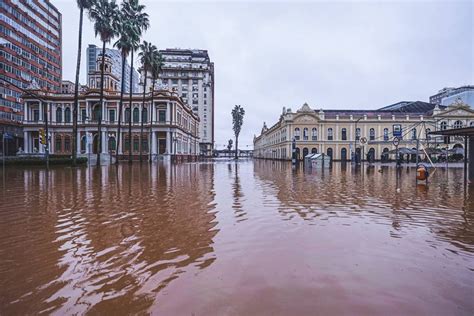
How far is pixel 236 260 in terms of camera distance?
457 cm

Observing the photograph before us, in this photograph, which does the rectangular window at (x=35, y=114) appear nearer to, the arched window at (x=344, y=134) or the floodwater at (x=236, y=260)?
the floodwater at (x=236, y=260)

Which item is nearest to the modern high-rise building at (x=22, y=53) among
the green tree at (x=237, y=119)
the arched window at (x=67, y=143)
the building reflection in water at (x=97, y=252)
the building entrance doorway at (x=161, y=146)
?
the arched window at (x=67, y=143)

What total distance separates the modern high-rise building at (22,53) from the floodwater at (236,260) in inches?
2446

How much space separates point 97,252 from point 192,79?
102 meters

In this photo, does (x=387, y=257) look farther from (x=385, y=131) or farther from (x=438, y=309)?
(x=385, y=131)

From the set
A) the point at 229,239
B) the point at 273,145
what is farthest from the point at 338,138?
the point at 229,239

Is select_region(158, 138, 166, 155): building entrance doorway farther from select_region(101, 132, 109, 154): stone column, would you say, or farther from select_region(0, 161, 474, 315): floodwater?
select_region(0, 161, 474, 315): floodwater

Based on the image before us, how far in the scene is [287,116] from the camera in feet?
222

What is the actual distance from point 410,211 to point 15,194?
13498mm

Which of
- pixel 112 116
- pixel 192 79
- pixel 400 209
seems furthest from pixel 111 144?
pixel 400 209

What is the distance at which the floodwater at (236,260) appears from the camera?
328 centimetres

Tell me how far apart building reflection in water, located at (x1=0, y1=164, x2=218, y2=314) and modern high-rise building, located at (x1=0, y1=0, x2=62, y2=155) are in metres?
60.3

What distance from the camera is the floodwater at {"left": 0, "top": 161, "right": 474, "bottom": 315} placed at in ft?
10.8

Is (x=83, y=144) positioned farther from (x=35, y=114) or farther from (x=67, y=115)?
(x=35, y=114)
